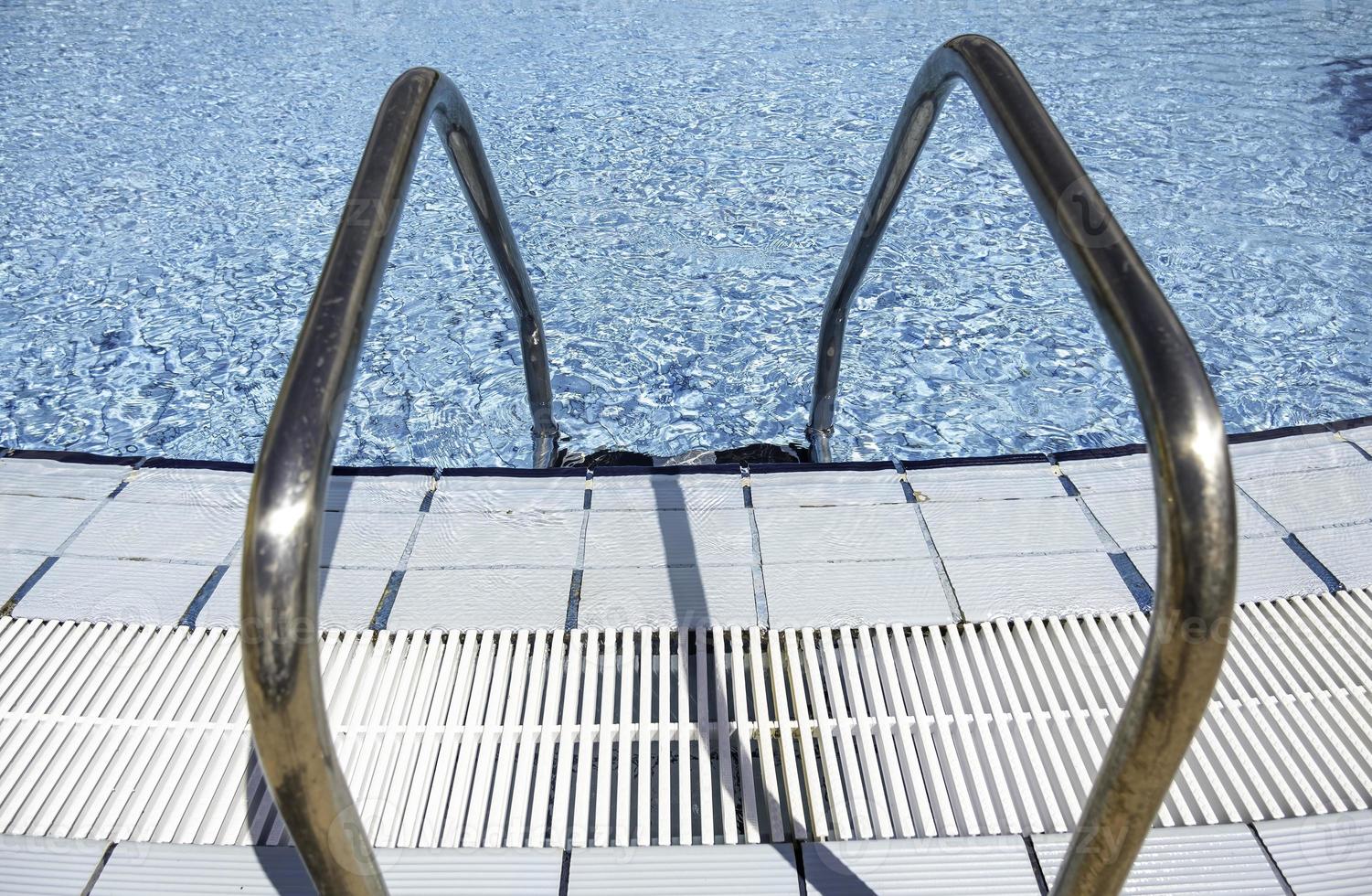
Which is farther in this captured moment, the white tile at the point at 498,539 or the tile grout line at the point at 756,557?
the white tile at the point at 498,539

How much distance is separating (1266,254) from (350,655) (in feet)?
15.3

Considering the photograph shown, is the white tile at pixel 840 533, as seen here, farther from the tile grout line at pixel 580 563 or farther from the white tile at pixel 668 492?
the tile grout line at pixel 580 563

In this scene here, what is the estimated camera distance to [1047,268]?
181 inches

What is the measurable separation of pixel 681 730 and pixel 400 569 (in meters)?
0.79

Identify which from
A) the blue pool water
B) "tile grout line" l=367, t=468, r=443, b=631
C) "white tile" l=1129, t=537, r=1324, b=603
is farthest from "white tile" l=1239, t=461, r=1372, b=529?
"tile grout line" l=367, t=468, r=443, b=631

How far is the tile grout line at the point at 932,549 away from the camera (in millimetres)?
2047

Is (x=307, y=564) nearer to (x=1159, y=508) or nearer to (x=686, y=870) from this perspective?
(x=1159, y=508)

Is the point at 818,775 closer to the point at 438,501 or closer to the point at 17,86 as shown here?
the point at 438,501

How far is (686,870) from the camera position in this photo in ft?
5.04

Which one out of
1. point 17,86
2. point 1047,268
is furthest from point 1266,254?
point 17,86

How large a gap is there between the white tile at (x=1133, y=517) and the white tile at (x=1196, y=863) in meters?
0.78

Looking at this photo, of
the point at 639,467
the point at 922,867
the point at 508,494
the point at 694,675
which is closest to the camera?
the point at 922,867

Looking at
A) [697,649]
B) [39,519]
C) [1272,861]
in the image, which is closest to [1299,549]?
[1272,861]
